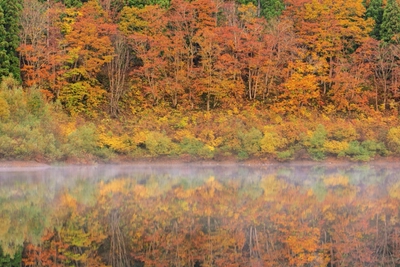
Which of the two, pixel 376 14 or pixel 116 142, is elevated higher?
pixel 376 14

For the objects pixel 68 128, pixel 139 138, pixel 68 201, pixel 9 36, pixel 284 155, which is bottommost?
pixel 284 155

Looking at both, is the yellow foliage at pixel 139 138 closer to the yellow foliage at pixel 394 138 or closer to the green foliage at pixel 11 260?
the yellow foliage at pixel 394 138

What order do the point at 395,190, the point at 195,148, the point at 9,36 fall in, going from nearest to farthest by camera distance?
the point at 395,190 < the point at 195,148 < the point at 9,36

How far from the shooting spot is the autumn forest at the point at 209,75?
48000mm

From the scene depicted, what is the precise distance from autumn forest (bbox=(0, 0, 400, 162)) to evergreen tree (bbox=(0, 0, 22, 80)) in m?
0.10

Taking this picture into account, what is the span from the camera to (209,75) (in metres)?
53.8

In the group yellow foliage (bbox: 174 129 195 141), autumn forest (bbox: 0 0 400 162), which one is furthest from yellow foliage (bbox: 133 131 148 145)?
yellow foliage (bbox: 174 129 195 141)

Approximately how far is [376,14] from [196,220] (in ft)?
139

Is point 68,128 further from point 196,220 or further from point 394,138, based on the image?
point 196,220

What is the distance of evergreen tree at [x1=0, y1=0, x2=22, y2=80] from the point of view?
47.6 metres

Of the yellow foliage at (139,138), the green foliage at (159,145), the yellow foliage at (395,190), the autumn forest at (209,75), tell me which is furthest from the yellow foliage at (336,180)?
the yellow foliage at (139,138)

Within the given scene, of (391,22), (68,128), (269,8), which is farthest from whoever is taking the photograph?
(269,8)

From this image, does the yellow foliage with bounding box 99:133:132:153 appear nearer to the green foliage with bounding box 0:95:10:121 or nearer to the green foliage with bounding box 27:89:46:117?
the green foliage with bounding box 27:89:46:117

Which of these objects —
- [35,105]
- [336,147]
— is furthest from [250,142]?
[35,105]
